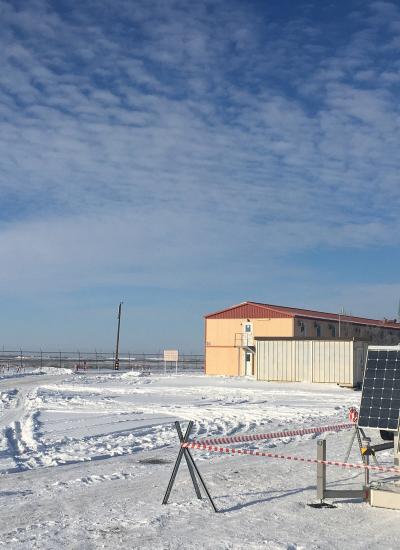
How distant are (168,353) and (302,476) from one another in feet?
144

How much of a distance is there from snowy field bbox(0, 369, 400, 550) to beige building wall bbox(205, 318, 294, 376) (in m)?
24.6

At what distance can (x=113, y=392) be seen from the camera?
33.9m

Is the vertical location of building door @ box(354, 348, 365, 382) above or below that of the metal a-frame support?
above

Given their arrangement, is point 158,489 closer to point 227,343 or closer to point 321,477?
point 321,477

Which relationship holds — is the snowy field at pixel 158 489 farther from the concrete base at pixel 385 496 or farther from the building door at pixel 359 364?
the building door at pixel 359 364

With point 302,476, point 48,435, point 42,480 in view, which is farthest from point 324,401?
point 42,480

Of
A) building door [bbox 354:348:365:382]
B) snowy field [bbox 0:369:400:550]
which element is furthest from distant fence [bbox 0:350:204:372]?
snowy field [bbox 0:369:400:550]

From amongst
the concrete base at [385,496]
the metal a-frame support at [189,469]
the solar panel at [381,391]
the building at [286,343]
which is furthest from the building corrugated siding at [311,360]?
the metal a-frame support at [189,469]

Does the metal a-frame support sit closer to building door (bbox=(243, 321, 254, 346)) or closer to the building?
the building

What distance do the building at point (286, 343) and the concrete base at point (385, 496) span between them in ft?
96.9

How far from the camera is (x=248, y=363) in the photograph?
48.7 meters

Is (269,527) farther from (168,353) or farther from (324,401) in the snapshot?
(168,353)

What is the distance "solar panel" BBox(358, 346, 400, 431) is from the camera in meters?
10.4

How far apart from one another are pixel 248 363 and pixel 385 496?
3927 centimetres
